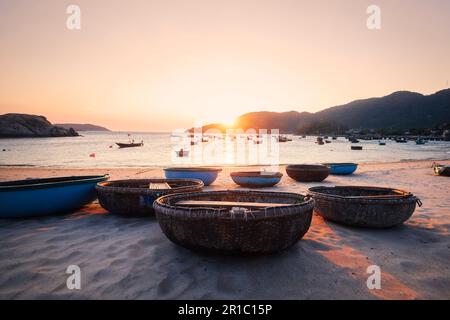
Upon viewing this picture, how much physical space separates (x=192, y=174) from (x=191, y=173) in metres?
0.06

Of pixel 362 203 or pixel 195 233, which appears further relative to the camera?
pixel 362 203

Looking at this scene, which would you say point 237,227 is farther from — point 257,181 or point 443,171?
point 443,171

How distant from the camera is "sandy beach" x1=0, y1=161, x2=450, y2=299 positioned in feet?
10.6

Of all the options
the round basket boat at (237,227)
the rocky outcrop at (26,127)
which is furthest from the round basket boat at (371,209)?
the rocky outcrop at (26,127)

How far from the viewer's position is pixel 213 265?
3789mm

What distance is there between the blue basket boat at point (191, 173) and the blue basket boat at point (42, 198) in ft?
13.9

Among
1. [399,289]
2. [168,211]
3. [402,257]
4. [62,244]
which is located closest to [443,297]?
[399,289]

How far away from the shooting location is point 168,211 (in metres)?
3.92

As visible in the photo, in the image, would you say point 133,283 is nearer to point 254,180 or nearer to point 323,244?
point 323,244

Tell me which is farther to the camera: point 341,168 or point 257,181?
point 341,168

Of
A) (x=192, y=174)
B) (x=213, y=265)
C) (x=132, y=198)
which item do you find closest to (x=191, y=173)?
(x=192, y=174)

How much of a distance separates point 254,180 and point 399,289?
8.38m

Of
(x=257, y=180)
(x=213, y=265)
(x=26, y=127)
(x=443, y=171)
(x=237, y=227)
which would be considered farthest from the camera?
(x=26, y=127)
